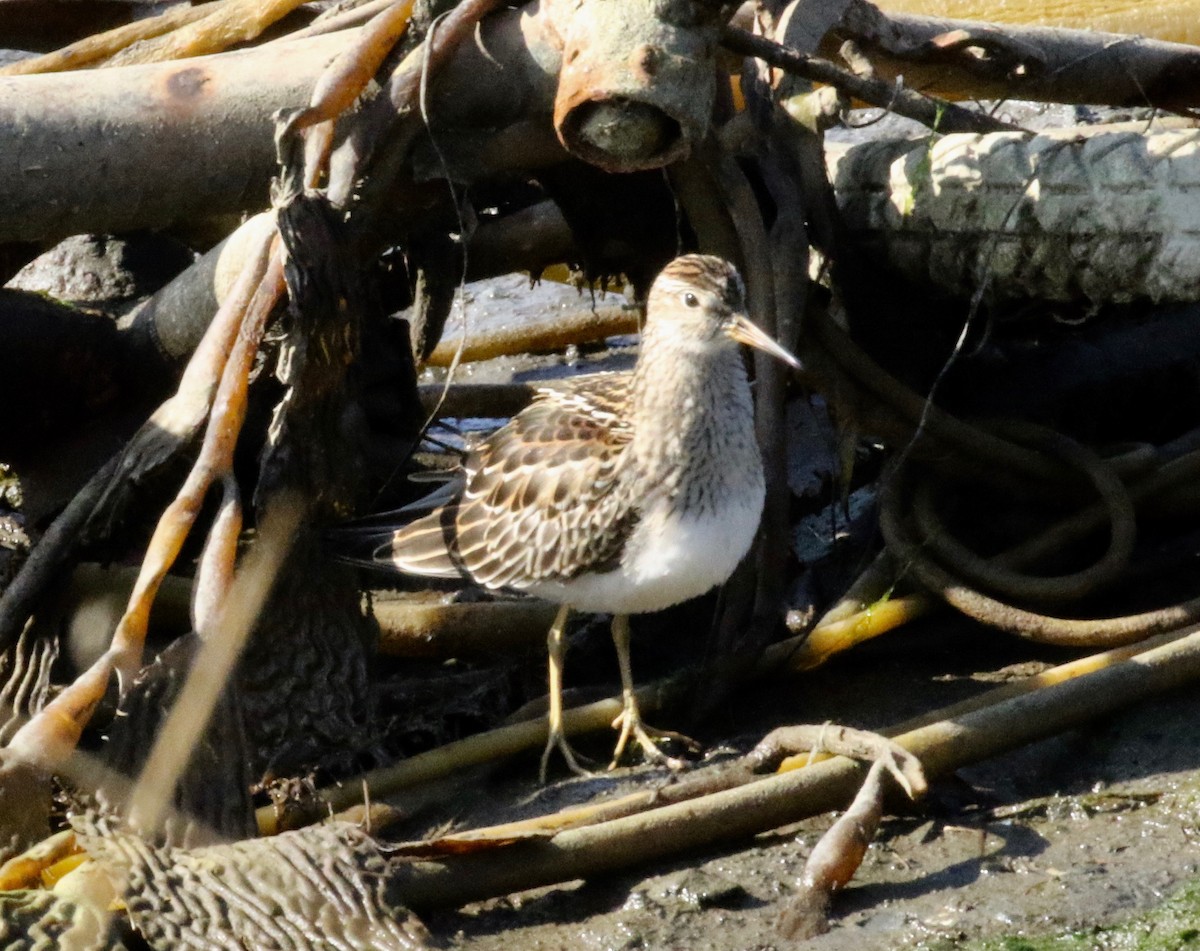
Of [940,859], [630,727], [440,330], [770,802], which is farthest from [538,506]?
[940,859]

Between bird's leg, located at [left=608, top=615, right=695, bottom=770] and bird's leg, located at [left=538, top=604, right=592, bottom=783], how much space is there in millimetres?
137

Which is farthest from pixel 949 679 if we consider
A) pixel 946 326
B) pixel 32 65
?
pixel 32 65

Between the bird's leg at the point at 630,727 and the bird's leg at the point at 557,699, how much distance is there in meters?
0.14

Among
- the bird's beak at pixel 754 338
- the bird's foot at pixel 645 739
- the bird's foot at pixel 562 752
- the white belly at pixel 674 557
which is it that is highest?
the bird's beak at pixel 754 338

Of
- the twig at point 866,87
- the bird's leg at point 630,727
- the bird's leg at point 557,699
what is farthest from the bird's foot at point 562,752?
the twig at point 866,87

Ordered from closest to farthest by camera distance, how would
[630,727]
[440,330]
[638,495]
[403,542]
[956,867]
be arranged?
[956,867], [638,495], [630,727], [403,542], [440,330]

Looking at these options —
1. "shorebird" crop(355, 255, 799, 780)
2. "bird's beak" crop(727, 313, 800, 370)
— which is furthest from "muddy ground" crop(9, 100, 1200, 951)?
"bird's beak" crop(727, 313, 800, 370)

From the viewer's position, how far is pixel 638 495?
14.7ft

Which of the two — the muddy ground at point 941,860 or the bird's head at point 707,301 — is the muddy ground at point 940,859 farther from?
the bird's head at point 707,301

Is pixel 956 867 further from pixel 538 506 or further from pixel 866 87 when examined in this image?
pixel 866 87

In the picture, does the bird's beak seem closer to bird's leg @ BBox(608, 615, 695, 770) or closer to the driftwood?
the driftwood

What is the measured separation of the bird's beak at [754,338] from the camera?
14.3ft

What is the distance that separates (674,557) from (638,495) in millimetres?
207

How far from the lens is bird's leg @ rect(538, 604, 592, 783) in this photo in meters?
4.51
